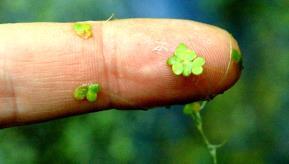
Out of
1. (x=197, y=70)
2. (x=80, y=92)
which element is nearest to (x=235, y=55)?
(x=197, y=70)

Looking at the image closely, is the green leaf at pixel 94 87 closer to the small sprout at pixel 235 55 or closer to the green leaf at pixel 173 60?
the green leaf at pixel 173 60

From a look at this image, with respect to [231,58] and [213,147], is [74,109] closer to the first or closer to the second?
[231,58]

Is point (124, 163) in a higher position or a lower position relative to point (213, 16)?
lower

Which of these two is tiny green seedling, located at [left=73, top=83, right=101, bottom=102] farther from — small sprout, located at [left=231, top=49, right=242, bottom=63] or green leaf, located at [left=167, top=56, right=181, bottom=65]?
small sprout, located at [left=231, top=49, right=242, bottom=63]

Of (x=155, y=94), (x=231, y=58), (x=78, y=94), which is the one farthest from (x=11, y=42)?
(x=231, y=58)

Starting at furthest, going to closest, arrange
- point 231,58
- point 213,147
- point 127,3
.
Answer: point 127,3, point 213,147, point 231,58
